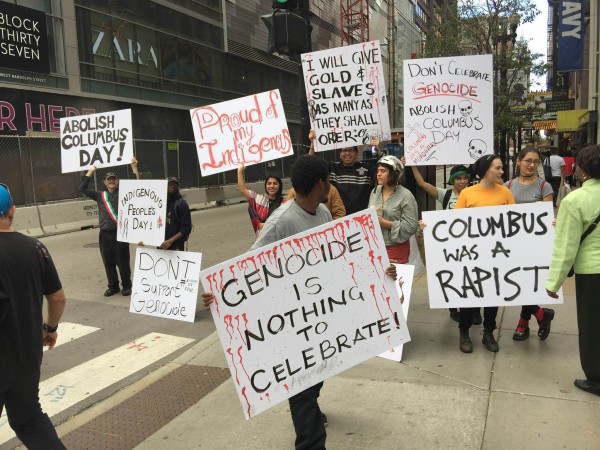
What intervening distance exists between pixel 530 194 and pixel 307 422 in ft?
10.1

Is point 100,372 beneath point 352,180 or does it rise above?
beneath

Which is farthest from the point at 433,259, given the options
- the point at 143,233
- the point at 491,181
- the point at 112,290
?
the point at 112,290

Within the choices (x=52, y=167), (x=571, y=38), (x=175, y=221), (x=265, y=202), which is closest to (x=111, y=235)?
(x=175, y=221)

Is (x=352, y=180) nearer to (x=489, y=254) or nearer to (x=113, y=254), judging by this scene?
(x=489, y=254)

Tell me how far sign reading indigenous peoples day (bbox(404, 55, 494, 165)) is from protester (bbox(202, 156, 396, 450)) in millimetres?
2757

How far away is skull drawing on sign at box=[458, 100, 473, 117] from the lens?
5566mm

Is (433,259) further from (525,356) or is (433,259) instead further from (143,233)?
(143,233)

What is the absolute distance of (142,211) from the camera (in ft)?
21.5

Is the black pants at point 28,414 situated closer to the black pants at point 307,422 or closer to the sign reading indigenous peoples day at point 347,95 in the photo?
the black pants at point 307,422

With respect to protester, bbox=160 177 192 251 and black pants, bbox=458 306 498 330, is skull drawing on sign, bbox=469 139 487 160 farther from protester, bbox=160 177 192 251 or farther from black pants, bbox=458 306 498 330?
protester, bbox=160 177 192 251

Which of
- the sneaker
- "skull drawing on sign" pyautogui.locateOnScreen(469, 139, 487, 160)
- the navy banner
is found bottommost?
the sneaker

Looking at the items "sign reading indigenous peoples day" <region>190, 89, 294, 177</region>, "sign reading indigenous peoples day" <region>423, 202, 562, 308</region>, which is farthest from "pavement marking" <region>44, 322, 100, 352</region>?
"sign reading indigenous peoples day" <region>423, 202, 562, 308</region>

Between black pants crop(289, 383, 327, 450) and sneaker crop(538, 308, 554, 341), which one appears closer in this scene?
black pants crop(289, 383, 327, 450)

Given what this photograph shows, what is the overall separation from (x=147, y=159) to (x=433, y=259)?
689 inches
